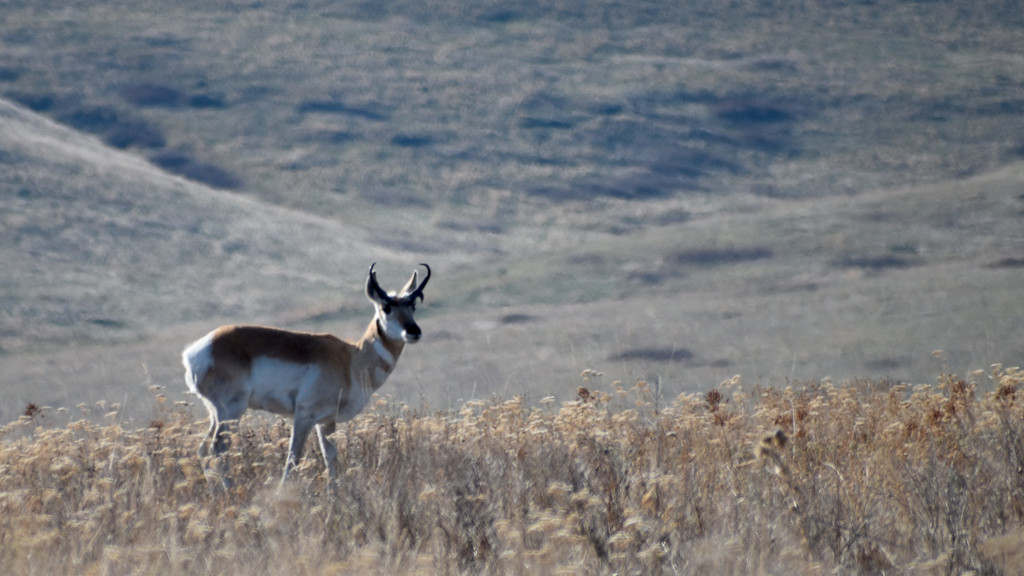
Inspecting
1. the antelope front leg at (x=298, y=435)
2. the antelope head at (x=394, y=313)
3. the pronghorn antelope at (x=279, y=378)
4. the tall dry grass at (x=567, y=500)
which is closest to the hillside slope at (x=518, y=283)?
the antelope head at (x=394, y=313)

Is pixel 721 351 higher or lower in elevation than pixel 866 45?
lower

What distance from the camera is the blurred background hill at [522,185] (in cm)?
4425

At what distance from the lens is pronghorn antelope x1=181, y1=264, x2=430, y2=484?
9555 millimetres

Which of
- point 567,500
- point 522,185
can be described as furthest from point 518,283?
point 567,500

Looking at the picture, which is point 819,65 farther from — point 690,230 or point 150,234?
point 150,234

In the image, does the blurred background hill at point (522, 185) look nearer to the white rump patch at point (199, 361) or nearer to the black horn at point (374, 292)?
the black horn at point (374, 292)

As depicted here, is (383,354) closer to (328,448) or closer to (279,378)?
(279,378)

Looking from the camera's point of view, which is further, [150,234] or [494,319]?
[150,234]

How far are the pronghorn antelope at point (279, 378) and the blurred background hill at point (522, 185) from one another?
16060 millimetres

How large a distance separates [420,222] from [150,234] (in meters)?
16.8

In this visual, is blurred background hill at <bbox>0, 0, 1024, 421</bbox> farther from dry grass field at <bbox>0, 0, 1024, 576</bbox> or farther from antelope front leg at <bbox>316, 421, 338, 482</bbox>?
antelope front leg at <bbox>316, 421, 338, 482</bbox>

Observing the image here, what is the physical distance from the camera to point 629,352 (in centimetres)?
4469

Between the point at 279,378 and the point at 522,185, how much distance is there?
66.0m

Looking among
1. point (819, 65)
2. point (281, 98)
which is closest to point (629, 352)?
point (281, 98)
